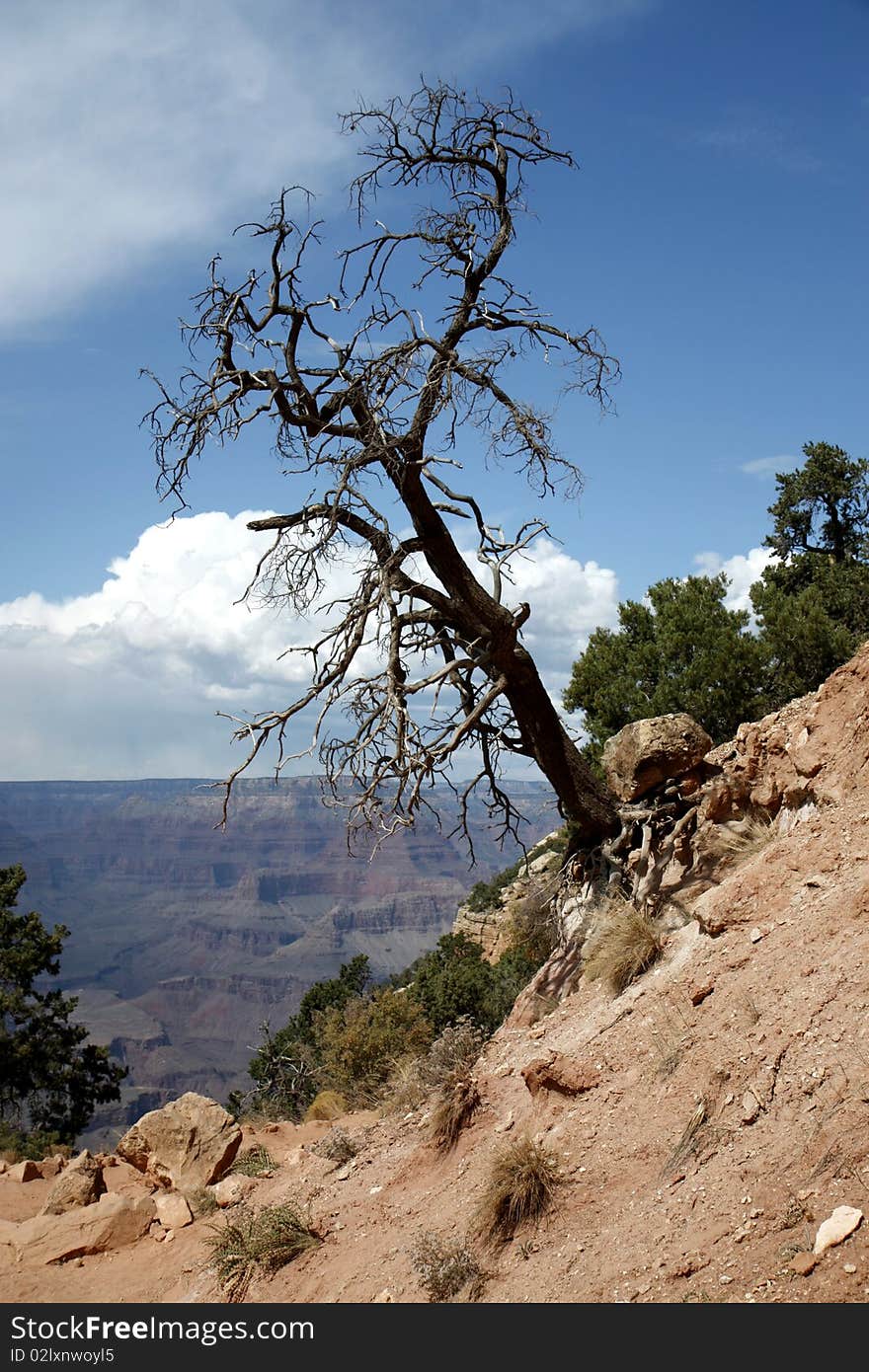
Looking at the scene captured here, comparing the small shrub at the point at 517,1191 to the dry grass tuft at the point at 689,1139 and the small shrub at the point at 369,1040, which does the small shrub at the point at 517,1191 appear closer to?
the dry grass tuft at the point at 689,1139

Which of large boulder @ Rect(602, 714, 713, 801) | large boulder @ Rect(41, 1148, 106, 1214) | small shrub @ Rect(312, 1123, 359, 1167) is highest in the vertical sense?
large boulder @ Rect(602, 714, 713, 801)

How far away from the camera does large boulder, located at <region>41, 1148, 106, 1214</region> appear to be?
10.2 meters

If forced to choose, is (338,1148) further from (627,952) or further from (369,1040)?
(369,1040)

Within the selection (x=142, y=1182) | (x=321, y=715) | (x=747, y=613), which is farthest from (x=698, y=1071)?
(x=747, y=613)

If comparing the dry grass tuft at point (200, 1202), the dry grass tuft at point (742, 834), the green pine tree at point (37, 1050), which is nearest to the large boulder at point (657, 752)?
the dry grass tuft at point (742, 834)

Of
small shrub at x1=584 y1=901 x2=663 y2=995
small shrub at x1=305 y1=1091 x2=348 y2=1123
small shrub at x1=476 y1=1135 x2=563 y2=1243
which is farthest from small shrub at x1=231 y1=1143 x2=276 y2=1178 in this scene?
small shrub at x1=476 y1=1135 x2=563 y2=1243

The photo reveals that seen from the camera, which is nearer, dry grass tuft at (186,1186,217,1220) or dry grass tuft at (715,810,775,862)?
dry grass tuft at (715,810,775,862)

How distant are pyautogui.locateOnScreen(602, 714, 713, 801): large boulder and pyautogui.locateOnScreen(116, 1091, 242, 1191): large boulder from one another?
6.02 meters

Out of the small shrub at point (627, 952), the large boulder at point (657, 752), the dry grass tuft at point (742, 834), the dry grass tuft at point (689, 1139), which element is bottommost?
the dry grass tuft at point (689, 1139)

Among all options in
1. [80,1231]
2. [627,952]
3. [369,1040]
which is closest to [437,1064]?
[627,952]

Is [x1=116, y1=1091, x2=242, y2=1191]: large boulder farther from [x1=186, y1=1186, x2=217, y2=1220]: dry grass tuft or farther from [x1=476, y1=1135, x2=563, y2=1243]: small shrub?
[x1=476, y1=1135, x2=563, y2=1243]: small shrub

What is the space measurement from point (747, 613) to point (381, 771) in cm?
1065

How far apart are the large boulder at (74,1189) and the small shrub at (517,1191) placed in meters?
5.73

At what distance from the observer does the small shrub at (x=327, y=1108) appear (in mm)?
12602
